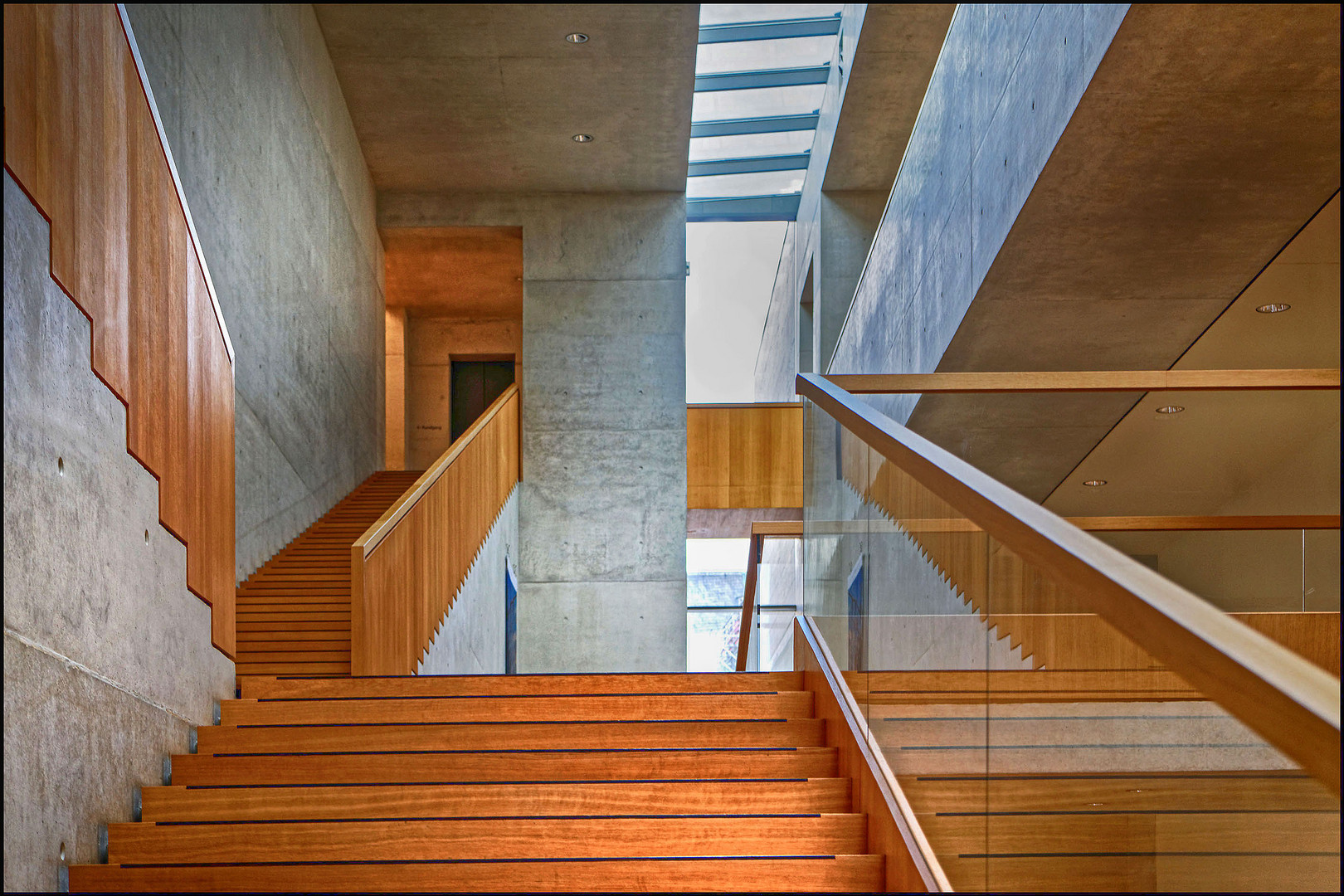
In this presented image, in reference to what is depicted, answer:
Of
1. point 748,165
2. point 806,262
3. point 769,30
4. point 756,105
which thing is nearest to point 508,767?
point 769,30

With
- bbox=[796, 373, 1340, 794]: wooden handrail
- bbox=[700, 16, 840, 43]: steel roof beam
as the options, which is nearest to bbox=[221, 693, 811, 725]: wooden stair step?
bbox=[796, 373, 1340, 794]: wooden handrail

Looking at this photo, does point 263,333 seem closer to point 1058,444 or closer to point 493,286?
point 1058,444

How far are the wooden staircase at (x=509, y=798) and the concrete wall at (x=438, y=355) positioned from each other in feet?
39.4

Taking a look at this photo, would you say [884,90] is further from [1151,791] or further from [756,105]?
[1151,791]

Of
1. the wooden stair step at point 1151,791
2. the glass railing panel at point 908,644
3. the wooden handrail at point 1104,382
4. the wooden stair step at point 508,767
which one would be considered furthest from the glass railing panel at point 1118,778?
the wooden handrail at point 1104,382

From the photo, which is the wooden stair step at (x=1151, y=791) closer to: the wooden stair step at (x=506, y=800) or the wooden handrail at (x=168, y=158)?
the wooden stair step at (x=506, y=800)

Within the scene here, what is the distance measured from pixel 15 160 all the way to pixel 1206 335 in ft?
20.4

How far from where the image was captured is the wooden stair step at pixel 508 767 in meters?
3.28

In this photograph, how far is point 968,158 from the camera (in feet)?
19.9

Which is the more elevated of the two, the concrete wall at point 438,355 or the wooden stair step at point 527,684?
the concrete wall at point 438,355

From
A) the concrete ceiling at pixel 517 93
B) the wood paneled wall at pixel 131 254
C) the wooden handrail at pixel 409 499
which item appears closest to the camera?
the wood paneled wall at pixel 131 254

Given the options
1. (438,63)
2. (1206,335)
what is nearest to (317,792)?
(1206,335)

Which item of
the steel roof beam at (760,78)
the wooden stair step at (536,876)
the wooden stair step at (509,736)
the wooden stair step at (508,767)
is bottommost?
the wooden stair step at (536,876)

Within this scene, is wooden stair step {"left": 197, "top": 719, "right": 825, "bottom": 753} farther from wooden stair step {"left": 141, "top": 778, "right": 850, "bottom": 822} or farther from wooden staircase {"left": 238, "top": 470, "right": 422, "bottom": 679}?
wooden staircase {"left": 238, "top": 470, "right": 422, "bottom": 679}
